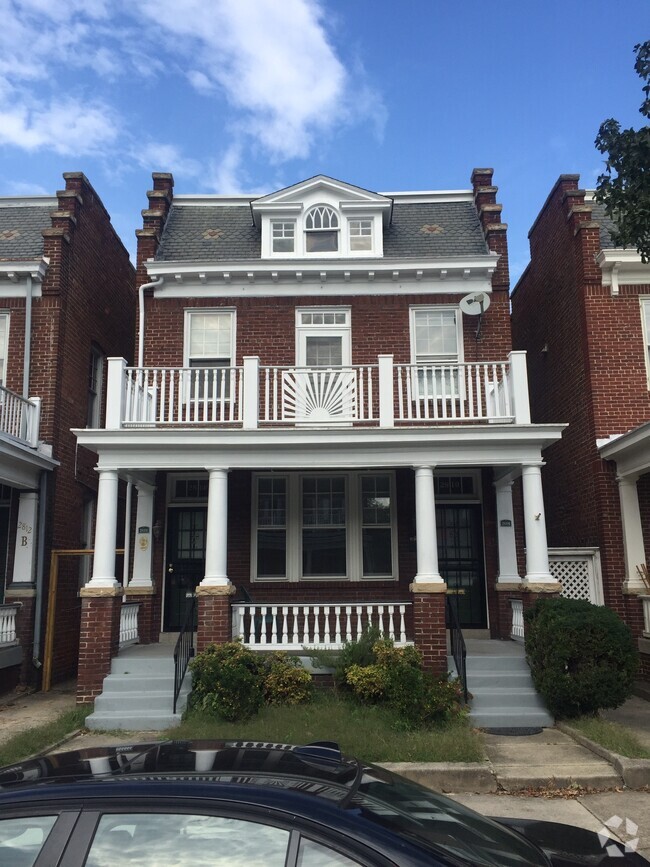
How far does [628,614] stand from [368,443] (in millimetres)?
5342

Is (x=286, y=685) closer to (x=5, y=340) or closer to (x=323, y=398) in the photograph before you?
(x=323, y=398)

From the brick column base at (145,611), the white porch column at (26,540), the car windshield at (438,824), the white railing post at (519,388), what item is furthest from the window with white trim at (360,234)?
the car windshield at (438,824)

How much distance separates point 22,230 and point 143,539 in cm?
708

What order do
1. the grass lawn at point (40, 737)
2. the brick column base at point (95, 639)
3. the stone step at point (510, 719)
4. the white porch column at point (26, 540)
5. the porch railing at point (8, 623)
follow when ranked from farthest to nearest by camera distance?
the white porch column at point (26, 540), the porch railing at point (8, 623), the brick column base at point (95, 639), the stone step at point (510, 719), the grass lawn at point (40, 737)

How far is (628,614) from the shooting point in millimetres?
11672

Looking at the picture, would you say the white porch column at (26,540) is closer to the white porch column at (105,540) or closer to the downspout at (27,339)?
the downspout at (27,339)

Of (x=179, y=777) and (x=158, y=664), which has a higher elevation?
(x=179, y=777)

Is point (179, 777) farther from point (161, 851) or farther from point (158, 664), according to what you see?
point (158, 664)

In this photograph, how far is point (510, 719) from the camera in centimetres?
912

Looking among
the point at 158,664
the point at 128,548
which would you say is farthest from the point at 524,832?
the point at 128,548

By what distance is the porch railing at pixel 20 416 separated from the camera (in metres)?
11.9

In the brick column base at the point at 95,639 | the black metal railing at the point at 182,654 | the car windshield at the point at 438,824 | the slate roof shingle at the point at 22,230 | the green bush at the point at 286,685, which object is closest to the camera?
the car windshield at the point at 438,824

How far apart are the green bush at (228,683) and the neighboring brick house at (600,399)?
5.79 metres

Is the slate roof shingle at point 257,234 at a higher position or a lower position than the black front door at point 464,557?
higher
